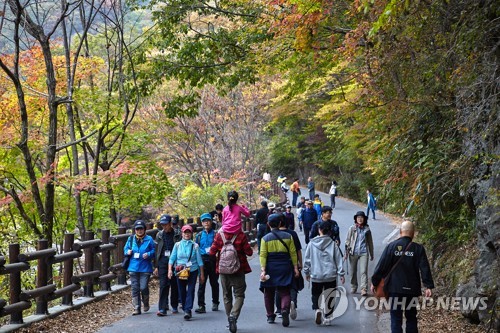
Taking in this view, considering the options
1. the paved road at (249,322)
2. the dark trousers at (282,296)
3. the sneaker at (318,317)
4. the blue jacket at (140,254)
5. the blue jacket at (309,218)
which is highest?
the blue jacket at (309,218)

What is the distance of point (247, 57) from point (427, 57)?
6486 millimetres

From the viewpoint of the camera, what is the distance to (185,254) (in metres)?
10.4

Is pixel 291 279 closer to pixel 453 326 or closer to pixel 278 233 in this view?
pixel 278 233

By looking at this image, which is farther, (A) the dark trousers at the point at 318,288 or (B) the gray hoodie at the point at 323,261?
(A) the dark trousers at the point at 318,288

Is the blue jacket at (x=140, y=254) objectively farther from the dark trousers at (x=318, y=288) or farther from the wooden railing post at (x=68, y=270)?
the dark trousers at (x=318, y=288)

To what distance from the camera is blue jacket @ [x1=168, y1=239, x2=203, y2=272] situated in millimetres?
10430

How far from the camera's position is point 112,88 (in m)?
19.1

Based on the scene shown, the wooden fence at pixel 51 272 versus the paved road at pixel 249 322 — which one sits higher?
the wooden fence at pixel 51 272

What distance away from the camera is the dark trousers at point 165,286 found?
1083 cm

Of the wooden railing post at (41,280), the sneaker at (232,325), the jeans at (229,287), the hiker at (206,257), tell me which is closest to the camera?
the sneaker at (232,325)

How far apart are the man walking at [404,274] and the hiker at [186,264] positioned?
146 inches

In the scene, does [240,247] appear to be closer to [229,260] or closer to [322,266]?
[229,260]

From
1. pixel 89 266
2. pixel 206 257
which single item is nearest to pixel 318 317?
pixel 206 257

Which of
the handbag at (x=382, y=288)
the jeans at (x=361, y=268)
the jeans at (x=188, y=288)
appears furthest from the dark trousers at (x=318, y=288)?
the jeans at (x=361, y=268)
